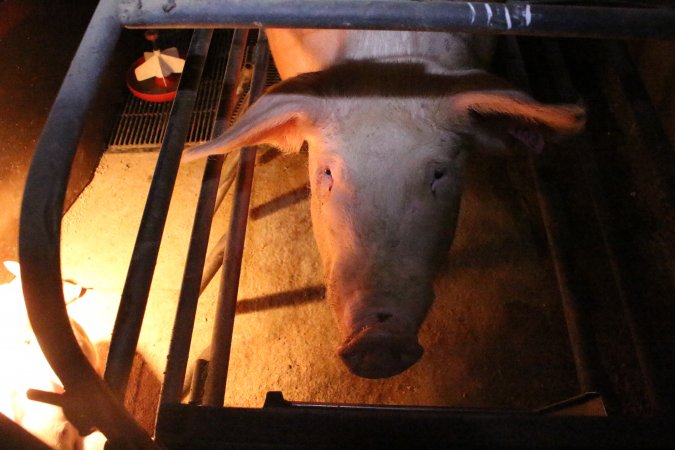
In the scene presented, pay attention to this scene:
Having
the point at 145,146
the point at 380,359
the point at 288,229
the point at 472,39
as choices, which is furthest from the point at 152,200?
the point at 145,146

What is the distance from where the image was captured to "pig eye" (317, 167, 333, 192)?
5.70ft

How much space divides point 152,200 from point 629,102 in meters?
2.08

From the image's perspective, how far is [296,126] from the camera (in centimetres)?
193

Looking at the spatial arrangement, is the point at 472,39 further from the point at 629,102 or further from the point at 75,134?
the point at 75,134

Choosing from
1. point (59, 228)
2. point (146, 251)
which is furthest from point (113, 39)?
point (146, 251)

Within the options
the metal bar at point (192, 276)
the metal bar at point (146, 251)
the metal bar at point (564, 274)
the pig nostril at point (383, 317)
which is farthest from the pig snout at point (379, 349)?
the metal bar at point (564, 274)

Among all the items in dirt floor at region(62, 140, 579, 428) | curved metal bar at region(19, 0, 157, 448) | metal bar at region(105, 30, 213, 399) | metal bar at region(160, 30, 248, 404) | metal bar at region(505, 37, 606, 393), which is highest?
curved metal bar at region(19, 0, 157, 448)

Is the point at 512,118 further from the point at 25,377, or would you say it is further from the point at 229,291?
the point at 25,377

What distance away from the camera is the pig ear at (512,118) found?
4.92ft

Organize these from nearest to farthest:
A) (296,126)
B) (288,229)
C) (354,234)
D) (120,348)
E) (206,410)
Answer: (206,410)
(120,348)
(354,234)
(296,126)
(288,229)

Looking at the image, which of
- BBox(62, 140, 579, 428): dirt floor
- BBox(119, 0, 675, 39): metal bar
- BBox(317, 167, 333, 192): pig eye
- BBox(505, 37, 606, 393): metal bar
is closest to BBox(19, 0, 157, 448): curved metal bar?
BBox(119, 0, 675, 39): metal bar

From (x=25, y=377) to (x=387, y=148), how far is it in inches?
79.2

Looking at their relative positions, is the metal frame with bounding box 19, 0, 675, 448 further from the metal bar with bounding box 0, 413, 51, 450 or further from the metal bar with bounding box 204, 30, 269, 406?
the metal bar with bounding box 204, 30, 269, 406

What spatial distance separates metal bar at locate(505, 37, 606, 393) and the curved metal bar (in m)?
2.06
